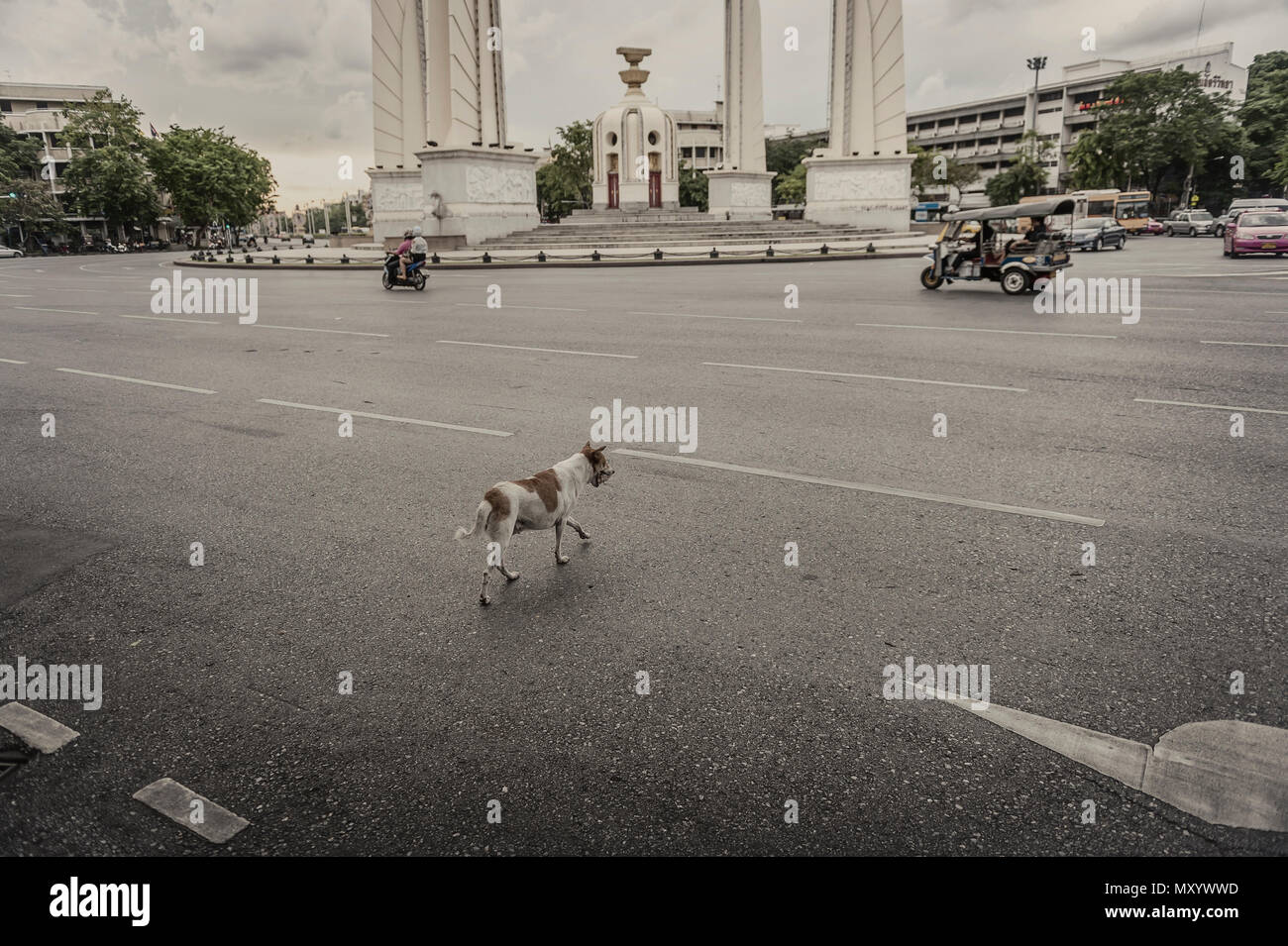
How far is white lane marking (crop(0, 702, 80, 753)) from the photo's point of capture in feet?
9.96

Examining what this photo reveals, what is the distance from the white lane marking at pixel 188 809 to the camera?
257cm

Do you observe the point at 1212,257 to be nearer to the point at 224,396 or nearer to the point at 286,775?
the point at 224,396

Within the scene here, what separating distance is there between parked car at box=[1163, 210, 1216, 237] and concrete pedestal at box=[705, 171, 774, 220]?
2542 centimetres

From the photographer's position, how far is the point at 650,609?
3.96m

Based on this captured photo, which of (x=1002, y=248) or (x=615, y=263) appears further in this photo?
(x=615, y=263)

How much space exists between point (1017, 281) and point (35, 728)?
19.6 metres

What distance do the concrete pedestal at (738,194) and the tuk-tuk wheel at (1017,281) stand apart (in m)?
33.3

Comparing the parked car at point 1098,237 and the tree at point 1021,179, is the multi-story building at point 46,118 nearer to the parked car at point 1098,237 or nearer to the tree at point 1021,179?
the parked car at point 1098,237

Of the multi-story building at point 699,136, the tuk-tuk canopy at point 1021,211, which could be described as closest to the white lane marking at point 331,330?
the tuk-tuk canopy at point 1021,211

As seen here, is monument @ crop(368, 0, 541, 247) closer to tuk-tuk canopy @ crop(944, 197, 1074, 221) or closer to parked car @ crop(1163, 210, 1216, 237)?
tuk-tuk canopy @ crop(944, 197, 1074, 221)

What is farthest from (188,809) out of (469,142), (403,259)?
(469,142)

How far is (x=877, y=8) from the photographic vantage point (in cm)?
4472

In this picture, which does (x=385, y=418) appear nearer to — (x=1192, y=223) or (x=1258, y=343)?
(x=1258, y=343)

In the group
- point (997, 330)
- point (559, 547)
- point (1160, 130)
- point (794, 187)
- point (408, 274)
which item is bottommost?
point (559, 547)
